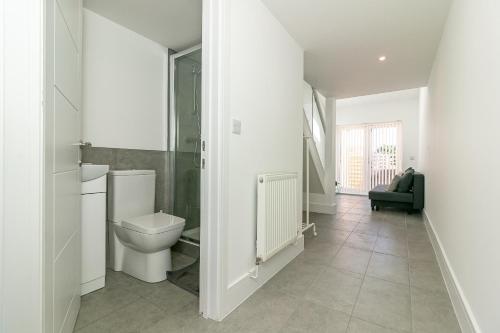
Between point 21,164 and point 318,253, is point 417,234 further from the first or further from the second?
point 21,164

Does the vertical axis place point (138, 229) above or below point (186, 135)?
below

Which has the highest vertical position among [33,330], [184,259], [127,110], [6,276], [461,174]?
[127,110]

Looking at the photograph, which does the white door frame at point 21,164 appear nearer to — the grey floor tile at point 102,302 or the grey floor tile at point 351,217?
the grey floor tile at point 102,302

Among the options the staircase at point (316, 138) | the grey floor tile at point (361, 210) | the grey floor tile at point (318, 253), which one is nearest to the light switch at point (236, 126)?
the grey floor tile at point (318, 253)

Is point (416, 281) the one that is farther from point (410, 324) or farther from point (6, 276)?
point (6, 276)

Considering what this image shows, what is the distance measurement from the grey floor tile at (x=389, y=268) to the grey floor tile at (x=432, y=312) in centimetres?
19

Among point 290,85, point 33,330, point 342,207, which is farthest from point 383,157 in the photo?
point 33,330

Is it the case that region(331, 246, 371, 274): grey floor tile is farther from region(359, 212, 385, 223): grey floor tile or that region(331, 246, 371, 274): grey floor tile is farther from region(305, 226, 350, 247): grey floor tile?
region(359, 212, 385, 223): grey floor tile

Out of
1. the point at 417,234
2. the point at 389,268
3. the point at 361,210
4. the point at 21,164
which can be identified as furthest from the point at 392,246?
the point at 21,164

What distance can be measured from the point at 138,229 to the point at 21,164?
1.09 m

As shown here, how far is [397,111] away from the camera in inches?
246

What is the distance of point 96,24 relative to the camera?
6.82 feet

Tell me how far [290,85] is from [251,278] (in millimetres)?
1743

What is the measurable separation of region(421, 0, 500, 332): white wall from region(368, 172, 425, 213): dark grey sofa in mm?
2547
